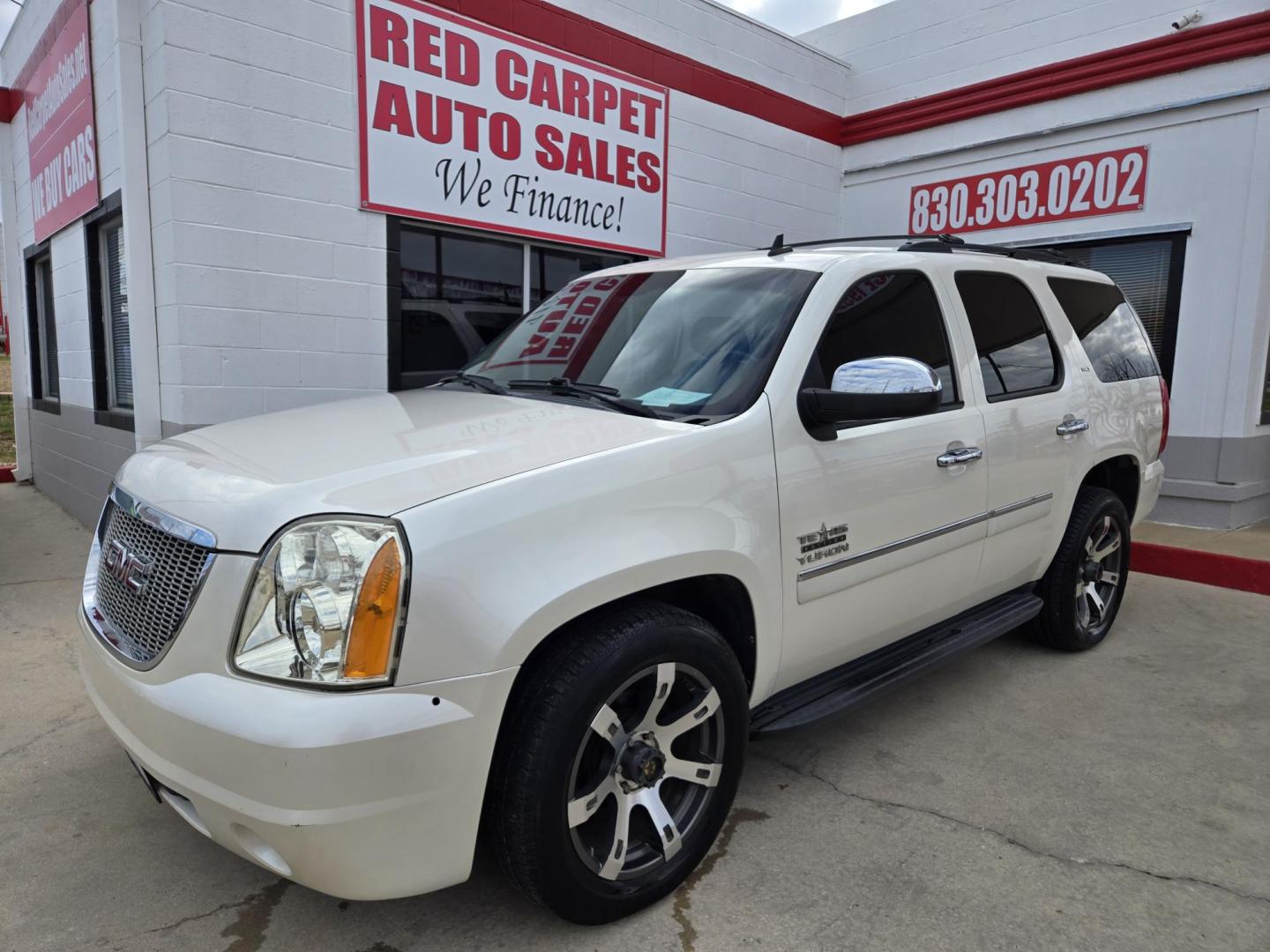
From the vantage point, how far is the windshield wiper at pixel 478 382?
3.22 meters

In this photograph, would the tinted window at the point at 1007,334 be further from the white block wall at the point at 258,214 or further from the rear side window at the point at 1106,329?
the white block wall at the point at 258,214

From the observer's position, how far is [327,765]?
5.90ft

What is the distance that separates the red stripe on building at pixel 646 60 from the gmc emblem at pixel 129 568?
5024mm

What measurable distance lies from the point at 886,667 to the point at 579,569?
5.18 ft

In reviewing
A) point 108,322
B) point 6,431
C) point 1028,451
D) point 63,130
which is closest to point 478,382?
point 1028,451

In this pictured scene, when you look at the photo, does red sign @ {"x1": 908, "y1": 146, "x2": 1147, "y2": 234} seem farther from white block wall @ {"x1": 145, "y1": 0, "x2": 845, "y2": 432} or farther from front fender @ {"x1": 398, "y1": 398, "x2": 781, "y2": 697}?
front fender @ {"x1": 398, "y1": 398, "x2": 781, "y2": 697}

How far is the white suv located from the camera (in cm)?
189

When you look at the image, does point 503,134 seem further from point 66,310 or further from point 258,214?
point 66,310

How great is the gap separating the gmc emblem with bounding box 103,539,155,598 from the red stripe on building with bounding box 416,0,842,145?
16.5ft

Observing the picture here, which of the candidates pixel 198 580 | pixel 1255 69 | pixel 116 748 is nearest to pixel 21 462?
pixel 116 748

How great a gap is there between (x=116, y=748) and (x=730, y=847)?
7.83 feet

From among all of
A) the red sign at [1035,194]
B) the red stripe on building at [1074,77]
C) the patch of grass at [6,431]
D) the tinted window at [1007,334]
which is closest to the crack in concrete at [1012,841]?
the tinted window at [1007,334]

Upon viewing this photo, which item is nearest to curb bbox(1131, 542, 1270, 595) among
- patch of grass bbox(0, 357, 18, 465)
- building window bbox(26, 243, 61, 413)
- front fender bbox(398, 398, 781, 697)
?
front fender bbox(398, 398, 781, 697)

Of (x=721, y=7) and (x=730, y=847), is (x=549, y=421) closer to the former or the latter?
(x=730, y=847)
